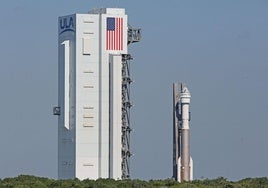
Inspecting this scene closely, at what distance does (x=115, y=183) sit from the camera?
79500 mm

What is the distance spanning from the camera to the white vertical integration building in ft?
300

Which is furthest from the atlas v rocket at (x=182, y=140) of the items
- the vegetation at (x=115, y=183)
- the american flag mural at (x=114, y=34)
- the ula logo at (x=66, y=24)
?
the ula logo at (x=66, y=24)

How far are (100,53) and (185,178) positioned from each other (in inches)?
670

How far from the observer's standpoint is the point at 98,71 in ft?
301

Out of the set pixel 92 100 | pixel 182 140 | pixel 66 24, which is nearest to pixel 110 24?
pixel 66 24

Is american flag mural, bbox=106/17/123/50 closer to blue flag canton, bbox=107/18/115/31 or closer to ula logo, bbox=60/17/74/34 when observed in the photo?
blue flag canton, bbox=107/18/115/31

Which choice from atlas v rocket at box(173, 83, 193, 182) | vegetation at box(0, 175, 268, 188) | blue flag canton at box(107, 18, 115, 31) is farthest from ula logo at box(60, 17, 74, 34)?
vegetation at box(0, 175, 268, 188)

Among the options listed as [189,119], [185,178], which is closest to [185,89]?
[189,119]

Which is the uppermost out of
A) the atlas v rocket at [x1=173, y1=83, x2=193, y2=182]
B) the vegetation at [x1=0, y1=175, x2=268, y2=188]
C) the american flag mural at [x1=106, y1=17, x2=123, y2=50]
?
the american flag mural at [x1=106, y1=17, x2=123, y2=50]

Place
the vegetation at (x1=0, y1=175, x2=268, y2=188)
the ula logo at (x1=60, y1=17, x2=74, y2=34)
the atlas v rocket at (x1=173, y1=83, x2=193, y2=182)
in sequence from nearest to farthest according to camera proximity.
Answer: the vegetation at (x1=0, y1=175, x2=268, y2=188)
the ula logo at (x1=60, y1=17, x2=74, y2=34)
the atlas v rocket at (x1=173, y1=83, x2=193, y2=182)

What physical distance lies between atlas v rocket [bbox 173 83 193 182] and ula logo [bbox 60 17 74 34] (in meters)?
14.8

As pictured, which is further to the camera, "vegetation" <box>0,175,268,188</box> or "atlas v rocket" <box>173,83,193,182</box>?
"atlas v rocket" <box>173,83,193,182</box>

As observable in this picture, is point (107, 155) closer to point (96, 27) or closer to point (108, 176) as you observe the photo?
point (108, 176)

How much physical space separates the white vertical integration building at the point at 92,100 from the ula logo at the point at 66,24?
0.11m
